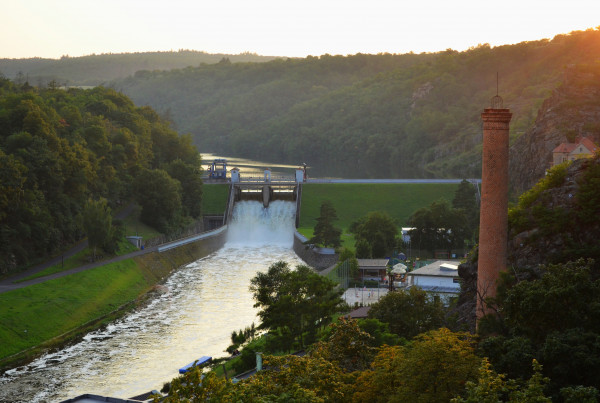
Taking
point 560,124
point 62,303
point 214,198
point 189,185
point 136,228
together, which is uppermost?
point 560,124

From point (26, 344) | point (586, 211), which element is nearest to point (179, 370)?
point (26, 344)

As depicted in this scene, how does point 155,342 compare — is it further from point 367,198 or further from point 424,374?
point 367,198

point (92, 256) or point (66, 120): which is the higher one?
point (66, 120)

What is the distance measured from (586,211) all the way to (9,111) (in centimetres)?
5488

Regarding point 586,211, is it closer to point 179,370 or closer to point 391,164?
point 179,370

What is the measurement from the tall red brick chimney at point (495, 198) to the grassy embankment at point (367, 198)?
58.2 metres

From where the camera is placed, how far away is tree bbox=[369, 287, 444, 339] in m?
41.3

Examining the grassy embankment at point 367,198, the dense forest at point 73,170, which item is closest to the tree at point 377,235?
the grassy embankment at point 367,198

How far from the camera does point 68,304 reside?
2244 inches

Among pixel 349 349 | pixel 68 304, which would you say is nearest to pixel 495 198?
pixel 349 349

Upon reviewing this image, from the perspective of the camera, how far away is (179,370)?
4259cm

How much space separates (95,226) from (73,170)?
397 inches

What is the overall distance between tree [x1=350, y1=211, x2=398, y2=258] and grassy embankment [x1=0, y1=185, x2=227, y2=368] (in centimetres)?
1845

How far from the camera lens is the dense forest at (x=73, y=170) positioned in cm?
6606
